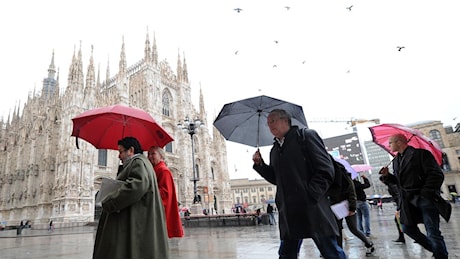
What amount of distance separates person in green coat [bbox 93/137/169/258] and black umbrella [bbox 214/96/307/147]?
4.83 ft

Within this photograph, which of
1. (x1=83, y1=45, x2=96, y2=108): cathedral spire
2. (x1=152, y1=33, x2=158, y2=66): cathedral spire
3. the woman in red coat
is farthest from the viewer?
(x1=152, y1=33, x2=158, y2=66): cathedral spire

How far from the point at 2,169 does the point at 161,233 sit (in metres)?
44.1

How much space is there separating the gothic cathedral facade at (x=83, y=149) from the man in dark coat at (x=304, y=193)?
2288 cm

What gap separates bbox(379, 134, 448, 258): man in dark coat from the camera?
10.0ft

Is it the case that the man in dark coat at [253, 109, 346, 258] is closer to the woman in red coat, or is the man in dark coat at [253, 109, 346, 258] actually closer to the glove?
the woman in red coat

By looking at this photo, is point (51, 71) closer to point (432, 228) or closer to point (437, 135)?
point (432, 228)

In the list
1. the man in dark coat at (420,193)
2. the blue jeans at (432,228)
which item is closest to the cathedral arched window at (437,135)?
the man in dark coat at (420,193)

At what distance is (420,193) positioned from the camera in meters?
3.16

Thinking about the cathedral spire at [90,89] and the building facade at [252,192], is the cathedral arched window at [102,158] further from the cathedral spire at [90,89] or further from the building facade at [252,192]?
the building facade at [252,192]

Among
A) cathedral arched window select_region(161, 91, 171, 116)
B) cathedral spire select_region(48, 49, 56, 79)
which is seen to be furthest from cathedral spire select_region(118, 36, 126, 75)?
cathedral spire select_region(48, 49, 56, 79)

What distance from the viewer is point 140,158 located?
2.40m

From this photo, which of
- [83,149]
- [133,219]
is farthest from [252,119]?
[83,149]

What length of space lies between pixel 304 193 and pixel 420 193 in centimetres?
186

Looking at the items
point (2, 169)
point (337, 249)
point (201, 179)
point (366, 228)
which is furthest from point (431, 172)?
point (2, 169)
